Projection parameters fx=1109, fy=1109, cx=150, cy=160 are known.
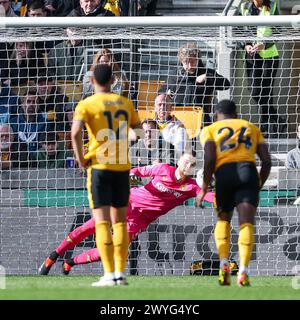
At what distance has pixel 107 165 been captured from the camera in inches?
407

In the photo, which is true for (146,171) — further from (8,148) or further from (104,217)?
(104,217)

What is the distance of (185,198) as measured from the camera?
13547 mm

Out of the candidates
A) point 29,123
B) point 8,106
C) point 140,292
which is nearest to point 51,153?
point 29,123

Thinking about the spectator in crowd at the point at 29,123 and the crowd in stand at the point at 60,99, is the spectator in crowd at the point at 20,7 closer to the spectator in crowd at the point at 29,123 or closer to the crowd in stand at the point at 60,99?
the crowd in stand at the point at 60,99

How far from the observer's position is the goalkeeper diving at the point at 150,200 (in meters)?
13.4

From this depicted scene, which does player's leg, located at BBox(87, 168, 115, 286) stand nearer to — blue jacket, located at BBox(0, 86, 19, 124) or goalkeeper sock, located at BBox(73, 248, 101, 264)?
goalkeeper sock, located at BBox(73, 248, 101, 264)

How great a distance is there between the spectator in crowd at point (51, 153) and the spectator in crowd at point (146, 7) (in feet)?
11.7

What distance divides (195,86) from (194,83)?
0.04 metres

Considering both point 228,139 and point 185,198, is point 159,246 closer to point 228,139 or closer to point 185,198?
point 185,198

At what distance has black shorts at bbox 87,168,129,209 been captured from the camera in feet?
33.8

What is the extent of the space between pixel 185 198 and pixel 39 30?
9.66 feet

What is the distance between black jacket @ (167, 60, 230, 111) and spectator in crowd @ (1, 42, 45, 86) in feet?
5.94
